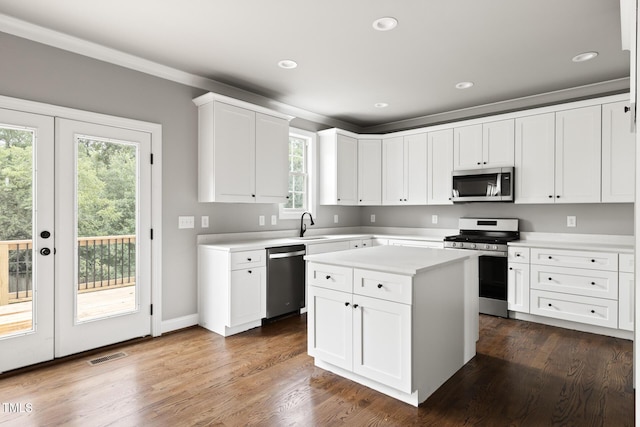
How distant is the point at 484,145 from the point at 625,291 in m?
2.08

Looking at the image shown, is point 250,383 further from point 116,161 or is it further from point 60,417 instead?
point 116,161

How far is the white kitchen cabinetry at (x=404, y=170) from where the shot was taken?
506 cm

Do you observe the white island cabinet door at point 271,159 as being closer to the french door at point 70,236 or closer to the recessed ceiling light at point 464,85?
the french door at point 70,236

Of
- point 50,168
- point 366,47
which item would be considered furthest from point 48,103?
point 366,47

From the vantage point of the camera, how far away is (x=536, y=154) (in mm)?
4121

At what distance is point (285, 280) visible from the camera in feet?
13.0

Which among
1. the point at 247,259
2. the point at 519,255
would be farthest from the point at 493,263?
the point at 247,259

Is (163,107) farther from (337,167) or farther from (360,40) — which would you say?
(337,167)

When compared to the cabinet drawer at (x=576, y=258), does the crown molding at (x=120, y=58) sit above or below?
above

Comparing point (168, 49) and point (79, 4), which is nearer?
point (79, 4)

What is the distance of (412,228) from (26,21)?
481 cm

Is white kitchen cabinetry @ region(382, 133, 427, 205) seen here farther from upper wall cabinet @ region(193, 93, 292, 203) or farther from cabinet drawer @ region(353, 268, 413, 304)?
cabinet drawer @ region(353, 268, 413, 304)

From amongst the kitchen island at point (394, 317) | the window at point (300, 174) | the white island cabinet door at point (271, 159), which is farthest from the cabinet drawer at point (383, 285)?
the window at point (300, 174)

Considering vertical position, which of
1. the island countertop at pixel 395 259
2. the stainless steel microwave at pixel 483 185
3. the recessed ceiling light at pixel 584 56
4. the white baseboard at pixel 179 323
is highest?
the recessed ceiling light at pixel 584 56
